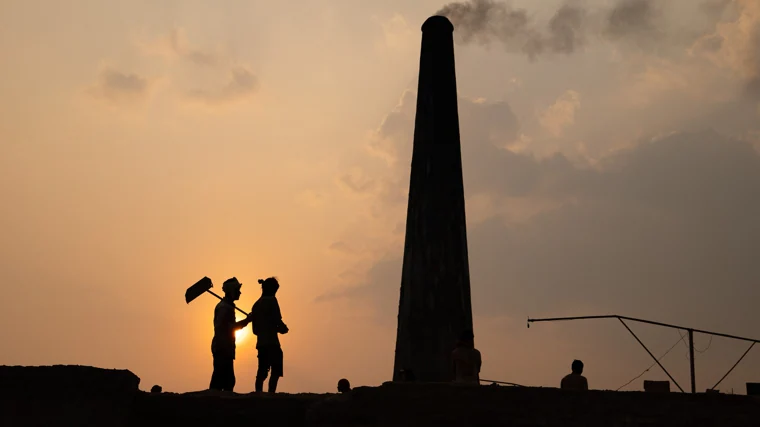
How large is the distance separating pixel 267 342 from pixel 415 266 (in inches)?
172

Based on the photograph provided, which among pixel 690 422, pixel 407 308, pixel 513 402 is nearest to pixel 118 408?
pixel 513 402

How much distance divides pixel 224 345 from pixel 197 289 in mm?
1466

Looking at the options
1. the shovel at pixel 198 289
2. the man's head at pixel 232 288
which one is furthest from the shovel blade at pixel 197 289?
the man's head at pixel 232 288

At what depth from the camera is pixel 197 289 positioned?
1083 centimetres

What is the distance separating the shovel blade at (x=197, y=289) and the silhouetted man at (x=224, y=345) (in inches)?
47.7

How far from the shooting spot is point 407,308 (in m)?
13.6

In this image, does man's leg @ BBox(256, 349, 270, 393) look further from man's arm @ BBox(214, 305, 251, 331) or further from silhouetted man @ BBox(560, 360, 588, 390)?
silhouetted man @ BBox(560, 360, 588, 390)

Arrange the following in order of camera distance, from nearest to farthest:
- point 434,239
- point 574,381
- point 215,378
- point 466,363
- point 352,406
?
1. point 352,406
2. point 574,381
3. point 466,363
4. point 215,378
5. point 434,239

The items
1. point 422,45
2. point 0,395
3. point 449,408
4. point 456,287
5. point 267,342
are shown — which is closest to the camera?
point 0,395

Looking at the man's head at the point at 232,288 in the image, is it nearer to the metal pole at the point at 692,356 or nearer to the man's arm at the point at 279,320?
the man's arm at the point at 279,320

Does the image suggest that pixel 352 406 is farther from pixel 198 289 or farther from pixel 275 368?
pixel 198 289

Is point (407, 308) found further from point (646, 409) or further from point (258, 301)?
point (646, 409)

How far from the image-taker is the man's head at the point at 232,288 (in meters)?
9.77

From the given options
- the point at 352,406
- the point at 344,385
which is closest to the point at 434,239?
the point at 344,385
